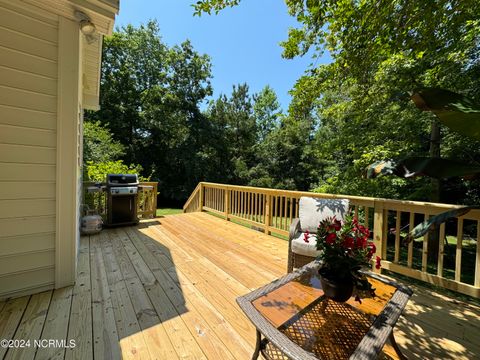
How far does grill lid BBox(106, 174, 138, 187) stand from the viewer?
4418 mm

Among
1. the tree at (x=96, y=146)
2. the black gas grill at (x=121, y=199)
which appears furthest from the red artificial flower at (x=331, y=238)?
the tree at (x=96, y=146)

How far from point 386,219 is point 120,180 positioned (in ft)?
15.6

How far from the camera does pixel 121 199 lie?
14.9 feet

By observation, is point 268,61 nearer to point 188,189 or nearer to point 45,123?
point 188,189

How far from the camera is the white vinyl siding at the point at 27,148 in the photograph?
2.00 metres

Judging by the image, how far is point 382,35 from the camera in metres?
2.54

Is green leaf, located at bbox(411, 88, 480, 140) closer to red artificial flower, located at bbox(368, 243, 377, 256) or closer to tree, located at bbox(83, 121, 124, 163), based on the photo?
red artificial flower, located at bbox(368, 243, 377, 256)

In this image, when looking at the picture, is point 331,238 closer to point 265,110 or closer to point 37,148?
point 37,148

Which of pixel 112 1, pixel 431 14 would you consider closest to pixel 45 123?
pixel 112 1

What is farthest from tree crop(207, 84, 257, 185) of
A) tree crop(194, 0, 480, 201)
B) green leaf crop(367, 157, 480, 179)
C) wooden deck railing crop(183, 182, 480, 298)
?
green leaf crop(367, 157, 480, 179)

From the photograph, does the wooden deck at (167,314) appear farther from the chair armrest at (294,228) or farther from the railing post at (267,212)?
the railing post at (267,212)

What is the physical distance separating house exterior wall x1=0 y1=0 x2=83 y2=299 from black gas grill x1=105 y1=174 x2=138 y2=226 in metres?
2.21

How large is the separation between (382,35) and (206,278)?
141 inches

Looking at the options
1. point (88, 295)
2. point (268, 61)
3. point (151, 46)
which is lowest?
point (88, 295)
